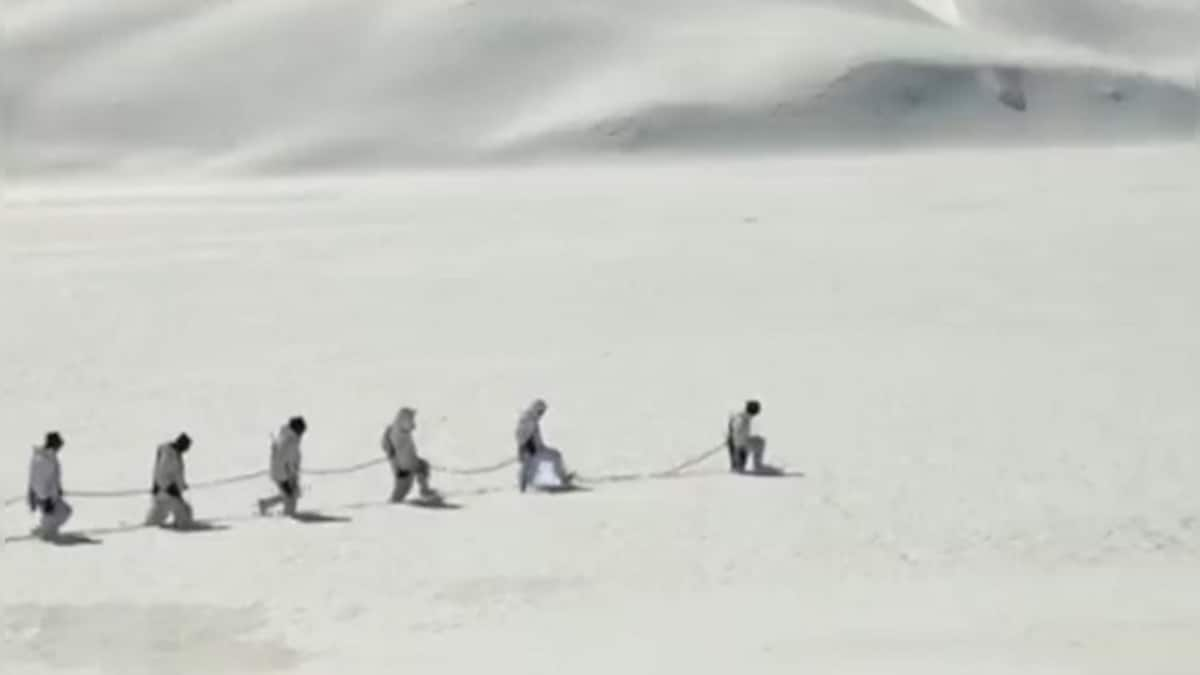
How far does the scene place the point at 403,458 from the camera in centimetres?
1416

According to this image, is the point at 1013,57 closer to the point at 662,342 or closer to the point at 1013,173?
the point at 1013,173

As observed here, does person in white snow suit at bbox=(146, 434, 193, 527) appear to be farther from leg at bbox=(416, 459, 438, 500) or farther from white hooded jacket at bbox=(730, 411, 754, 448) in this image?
white hooded jacket at bbox=(730, 411, 754, 448)

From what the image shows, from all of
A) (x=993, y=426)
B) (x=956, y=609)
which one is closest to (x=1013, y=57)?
(x=993, y=426)

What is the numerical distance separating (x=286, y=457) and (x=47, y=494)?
1.44 meters

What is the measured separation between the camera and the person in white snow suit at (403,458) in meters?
14.1

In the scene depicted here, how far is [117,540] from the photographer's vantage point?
13.2 metres

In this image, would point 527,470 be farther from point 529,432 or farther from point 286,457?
point 286,457

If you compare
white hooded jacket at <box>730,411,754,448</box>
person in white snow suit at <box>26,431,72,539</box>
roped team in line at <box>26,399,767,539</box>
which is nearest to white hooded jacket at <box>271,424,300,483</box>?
roped team in line at <box>26,399,767,539</box>

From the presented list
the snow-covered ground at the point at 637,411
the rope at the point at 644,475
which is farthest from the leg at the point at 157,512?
the rope at the point at 644,475

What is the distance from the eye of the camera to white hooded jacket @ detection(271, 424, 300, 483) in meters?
13.7

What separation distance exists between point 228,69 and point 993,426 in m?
68.3

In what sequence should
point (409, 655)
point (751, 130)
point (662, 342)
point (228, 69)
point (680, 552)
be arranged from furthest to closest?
point (228, 69) < point (751, 130) < point (662, 342) < point (680, 552) < point (409, 655)

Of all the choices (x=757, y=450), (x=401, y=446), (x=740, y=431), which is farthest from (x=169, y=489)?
(x=757, y=450)

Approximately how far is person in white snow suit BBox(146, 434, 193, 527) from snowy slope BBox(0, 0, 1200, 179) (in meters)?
57.3
